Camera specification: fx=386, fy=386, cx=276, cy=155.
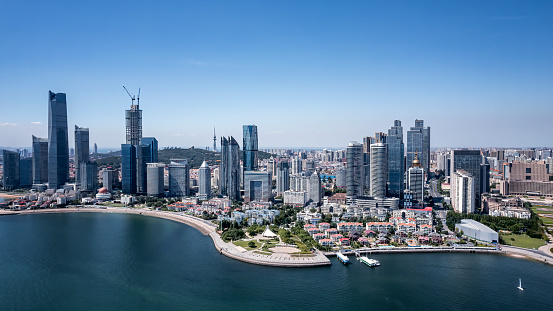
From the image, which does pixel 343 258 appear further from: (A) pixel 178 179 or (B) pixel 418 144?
(B) pixel 418 144

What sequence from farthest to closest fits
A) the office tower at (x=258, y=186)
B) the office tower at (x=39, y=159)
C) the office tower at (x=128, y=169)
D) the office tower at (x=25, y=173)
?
the office tower at (x=25, y=173) → the office tower at (x=39, y=159) → the office tower at (x=128, y=169) → the office tower at (x=258, y=186)

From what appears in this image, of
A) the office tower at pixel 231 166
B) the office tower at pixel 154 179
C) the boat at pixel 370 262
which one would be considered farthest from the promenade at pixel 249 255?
the office tower at pixel 154 179

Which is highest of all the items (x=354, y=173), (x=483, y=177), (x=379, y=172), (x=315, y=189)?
(x=379, y=172)

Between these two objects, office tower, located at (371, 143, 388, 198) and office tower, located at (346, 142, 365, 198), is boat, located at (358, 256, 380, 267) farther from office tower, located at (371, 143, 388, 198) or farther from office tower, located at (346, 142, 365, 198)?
office tower, located at (346, 142, 365, 198)

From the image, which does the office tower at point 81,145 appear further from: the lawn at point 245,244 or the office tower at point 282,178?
the lawn at point 245,244

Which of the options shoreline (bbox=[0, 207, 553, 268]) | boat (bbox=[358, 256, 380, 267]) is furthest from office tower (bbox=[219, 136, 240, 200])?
boat (bbox=[358, 256, 380, 267])

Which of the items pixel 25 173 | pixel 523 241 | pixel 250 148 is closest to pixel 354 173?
pixel 250 148
